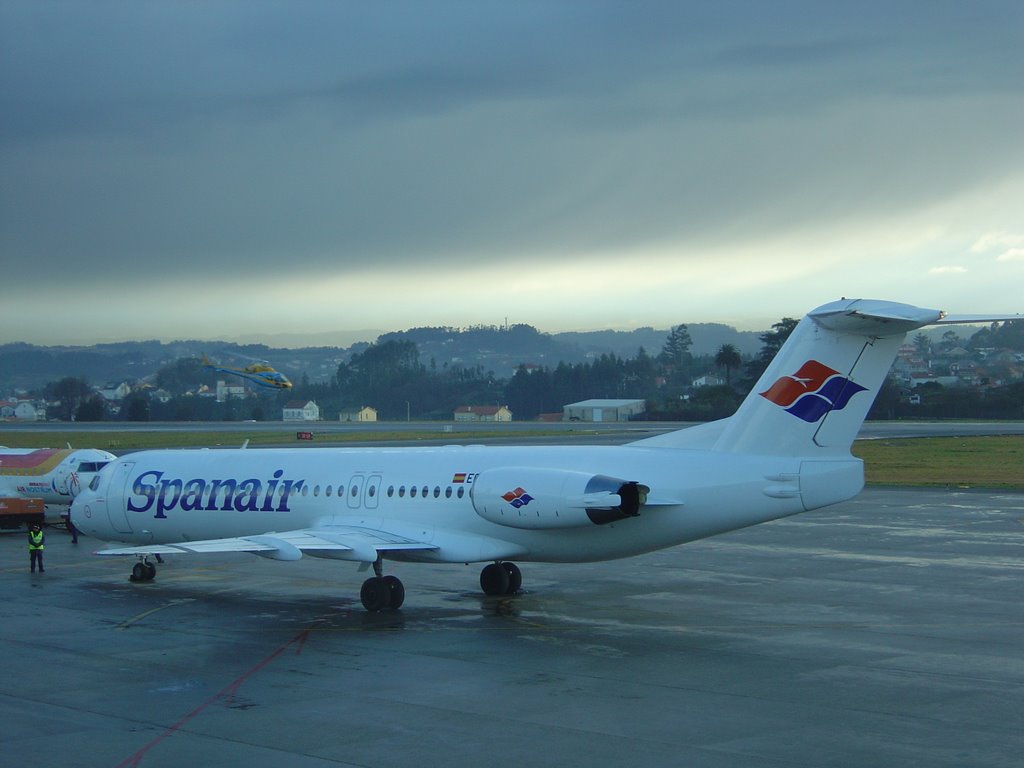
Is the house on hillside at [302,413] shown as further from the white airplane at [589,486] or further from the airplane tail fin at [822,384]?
the airplane tail fin at [822,384]

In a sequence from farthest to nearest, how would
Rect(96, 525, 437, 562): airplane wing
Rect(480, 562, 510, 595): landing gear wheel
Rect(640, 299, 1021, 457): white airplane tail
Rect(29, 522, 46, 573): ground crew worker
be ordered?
Rect(29, 522, 46, 573): ground crew worker → Rect(480, 562, 510, 595): landing gear wheel → Rect(96, 525, 437, 562): airplane wing → Rect(640, 299, 1021, 457): white airplane tail

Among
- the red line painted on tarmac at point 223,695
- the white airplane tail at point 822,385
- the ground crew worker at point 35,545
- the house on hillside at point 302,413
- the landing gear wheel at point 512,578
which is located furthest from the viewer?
the house on hillside at point 302,413

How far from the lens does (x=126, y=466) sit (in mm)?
28953

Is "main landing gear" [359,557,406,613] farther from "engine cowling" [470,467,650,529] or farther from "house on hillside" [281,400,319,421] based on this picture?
"house on hillside" [281,400,319,421]

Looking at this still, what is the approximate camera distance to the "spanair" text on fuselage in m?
26.0

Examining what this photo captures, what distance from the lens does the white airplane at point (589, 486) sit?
2020cm

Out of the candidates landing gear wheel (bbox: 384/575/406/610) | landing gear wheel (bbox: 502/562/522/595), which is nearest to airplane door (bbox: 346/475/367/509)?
landing gear wheel (bbox: 384/575/406/610)

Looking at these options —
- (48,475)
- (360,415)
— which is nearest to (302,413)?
(360,415)

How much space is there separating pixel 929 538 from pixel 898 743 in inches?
814

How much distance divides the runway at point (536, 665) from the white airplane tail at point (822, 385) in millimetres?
3300

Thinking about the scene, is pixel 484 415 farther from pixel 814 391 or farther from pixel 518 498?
pixel 814 391

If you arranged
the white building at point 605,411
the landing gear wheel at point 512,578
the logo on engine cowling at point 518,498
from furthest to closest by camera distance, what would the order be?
the white building at point 605,411 → the landing gear wheel at point 512,578 → the logo on engine cowling at point 518,498

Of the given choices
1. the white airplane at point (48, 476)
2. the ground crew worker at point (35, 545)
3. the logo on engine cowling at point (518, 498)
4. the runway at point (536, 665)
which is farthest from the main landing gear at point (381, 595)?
the white airplane at point (48, 476)

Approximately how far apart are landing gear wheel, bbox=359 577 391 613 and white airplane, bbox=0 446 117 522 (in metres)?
21.4
